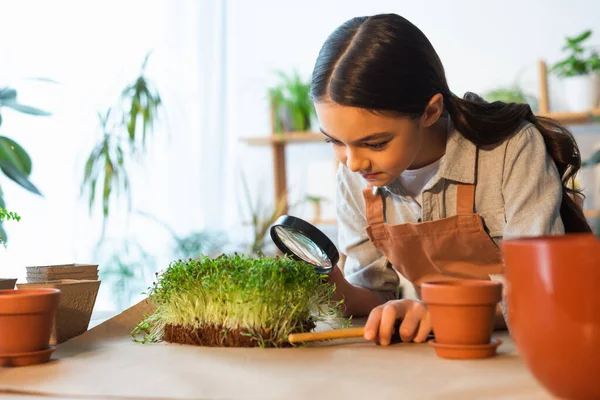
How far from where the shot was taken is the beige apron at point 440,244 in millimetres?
1628

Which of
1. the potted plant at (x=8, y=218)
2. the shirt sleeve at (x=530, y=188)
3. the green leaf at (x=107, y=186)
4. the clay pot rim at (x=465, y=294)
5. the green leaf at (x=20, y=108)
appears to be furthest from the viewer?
the green leaf at (x=107, y=186)

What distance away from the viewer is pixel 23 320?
1010 mm

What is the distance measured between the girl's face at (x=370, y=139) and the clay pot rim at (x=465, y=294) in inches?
18.0

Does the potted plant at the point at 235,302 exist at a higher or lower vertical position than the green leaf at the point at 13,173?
lower

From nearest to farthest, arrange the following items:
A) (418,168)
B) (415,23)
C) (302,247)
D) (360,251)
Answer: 1. (302,247)
2. (418,168)
3. (360,251)
4. (415,23)

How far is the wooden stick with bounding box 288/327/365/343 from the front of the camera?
1.11 metres

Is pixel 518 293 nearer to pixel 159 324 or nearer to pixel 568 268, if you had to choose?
pixel 568 268

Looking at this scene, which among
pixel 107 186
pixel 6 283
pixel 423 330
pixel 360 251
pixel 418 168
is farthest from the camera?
pixel 107 186

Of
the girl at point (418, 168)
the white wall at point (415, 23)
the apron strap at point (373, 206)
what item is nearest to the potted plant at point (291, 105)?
the white wall at point (415, 23)

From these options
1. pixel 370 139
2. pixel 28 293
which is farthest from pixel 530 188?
pixel 28 293

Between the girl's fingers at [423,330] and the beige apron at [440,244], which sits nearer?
the girl's fingers at [423,330]

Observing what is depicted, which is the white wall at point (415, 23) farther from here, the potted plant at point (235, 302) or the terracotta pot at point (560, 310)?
the terracotta pot at point (560, 310)

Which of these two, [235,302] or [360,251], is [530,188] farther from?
[235,302]

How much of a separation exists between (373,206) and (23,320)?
0.99 metres
